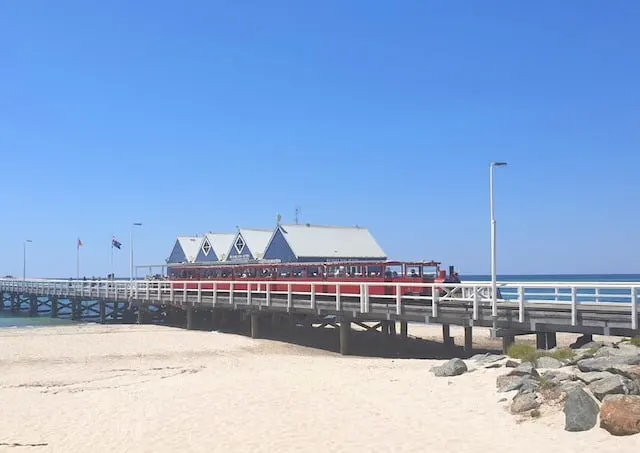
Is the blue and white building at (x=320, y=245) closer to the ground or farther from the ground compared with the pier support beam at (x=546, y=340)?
farther from the ground

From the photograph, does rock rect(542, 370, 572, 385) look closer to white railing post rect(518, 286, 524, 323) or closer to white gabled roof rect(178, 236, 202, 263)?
white railing post rect(518, 286, 524, 323)

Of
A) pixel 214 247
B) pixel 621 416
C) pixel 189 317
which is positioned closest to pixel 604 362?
pixel 621 416

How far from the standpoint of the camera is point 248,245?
46.9m

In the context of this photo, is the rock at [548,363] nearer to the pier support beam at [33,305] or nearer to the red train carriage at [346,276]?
the red train carriage at [346,276]

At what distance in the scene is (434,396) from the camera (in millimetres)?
11758

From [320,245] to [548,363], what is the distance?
1228 inches

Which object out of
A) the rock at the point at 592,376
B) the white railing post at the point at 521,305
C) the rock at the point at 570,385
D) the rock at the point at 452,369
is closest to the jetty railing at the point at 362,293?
the white railing post at the point at 521,305

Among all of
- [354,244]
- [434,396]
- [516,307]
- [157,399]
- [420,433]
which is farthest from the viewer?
[354,244]

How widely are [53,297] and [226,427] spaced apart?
43.6 metres

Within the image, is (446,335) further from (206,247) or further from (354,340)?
(206,247)

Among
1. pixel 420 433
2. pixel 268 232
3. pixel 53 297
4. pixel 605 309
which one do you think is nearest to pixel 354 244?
pixel 268 232

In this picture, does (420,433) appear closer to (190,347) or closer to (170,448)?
(170,448)

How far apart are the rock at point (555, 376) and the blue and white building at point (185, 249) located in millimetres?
47619

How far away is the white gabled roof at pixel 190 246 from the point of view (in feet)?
187
